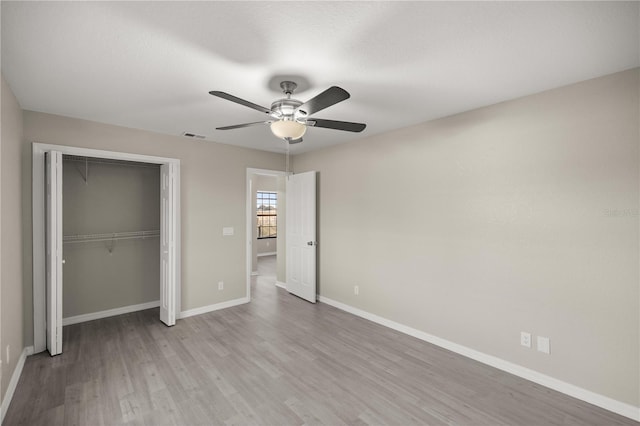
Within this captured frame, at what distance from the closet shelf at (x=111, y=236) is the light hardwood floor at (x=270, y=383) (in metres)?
1.14

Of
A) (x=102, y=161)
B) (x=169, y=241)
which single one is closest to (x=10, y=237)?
(x=169, y=241)

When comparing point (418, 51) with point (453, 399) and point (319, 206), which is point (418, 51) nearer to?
point (453, 399)

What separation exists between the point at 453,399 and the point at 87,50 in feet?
12.0

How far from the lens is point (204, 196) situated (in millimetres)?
4379

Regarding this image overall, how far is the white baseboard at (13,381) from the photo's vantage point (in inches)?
85.1

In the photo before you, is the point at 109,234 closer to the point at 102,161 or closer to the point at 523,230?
the point at 102,161

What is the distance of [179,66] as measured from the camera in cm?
212

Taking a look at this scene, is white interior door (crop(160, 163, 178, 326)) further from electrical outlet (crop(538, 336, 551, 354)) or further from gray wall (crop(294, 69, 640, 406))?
electrical outlet (crop(538, 336, 551, 354))

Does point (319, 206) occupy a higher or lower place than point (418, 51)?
lower

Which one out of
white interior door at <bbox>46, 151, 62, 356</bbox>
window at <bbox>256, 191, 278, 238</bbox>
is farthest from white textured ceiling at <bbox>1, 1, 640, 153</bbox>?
Result: window at <bbox>256, 191, 278, 238</bbox>

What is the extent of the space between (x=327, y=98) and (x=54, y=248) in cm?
315

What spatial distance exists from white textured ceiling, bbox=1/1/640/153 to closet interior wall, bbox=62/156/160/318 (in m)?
1.38

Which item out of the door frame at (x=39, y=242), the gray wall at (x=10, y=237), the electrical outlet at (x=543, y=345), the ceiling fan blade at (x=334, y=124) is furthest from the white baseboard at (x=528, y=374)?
the door frame at (x=39, y=242)

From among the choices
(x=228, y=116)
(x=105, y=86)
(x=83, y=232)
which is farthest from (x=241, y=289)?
(x=105, y=86)
